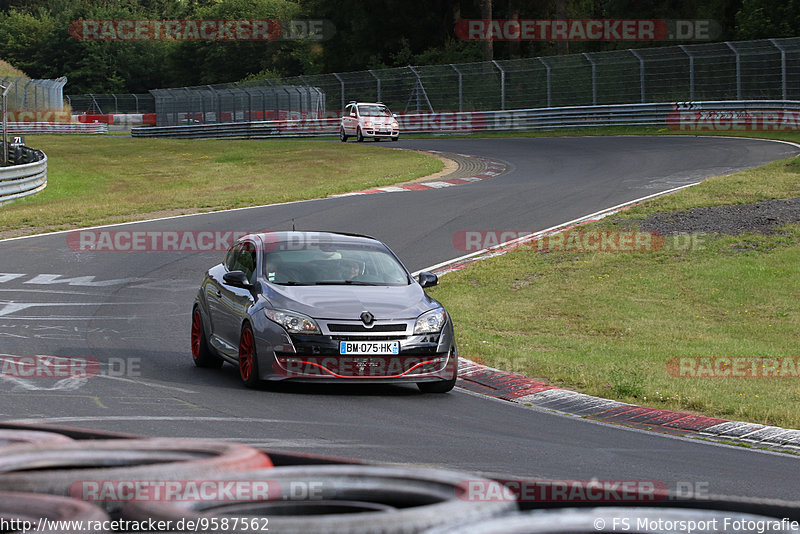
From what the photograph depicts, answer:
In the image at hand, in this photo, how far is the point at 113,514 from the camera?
3.59 m

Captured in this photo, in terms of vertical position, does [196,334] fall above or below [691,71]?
below

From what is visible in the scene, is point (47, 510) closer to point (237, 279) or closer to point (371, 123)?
point (237, 279)

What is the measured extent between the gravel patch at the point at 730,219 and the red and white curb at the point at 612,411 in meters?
9.44

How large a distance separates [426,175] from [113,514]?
29358 mm

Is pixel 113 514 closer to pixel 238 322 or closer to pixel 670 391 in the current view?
pixel 238 322

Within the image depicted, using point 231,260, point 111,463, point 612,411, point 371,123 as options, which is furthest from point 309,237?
point 371,123

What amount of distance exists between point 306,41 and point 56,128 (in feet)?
97.4

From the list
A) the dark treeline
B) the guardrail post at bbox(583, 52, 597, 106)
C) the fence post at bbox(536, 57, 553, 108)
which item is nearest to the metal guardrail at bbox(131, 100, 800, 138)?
the guardrail post at bbox(583, 52, 597, 106)

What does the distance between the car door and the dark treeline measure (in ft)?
A: 148

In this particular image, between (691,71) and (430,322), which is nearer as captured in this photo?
(430,322)

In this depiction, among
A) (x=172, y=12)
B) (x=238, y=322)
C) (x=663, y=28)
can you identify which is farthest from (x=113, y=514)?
(x=172, y=12)

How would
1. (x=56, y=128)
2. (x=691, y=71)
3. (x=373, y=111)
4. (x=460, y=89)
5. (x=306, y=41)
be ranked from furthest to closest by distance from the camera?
1. (x=306, y=41)
2. (x=56, y=128)
3. (x=460, y=89)
4. (x=373, y=111)
5. (x=691, y=71)

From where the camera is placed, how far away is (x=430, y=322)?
33.2 ft

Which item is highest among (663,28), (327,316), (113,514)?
(663,28)
